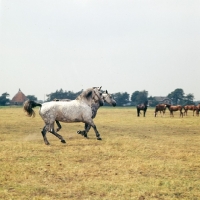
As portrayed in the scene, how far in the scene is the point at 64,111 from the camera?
1191 cm

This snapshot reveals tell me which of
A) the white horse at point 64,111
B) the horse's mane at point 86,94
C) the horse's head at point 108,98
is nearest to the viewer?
the white horse at point 64,111

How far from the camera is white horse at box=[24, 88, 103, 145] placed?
11664 mm

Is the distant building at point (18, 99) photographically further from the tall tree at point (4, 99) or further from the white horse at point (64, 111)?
the white horse at point (64, 111)

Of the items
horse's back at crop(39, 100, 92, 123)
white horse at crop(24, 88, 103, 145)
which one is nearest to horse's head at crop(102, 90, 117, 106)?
white horse at crop(24, 88, 103, 145)

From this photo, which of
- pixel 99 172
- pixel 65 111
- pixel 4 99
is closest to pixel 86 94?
pixel 65 111

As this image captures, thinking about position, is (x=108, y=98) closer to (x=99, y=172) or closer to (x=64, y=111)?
(x=64, y=111)

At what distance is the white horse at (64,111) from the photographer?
38.3 feet

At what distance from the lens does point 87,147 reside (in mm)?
10523

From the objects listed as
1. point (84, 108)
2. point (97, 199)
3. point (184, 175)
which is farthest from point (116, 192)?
point (84, 108)

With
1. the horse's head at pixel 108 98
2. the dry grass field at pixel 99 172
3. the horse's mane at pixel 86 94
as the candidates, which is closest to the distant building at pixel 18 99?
the horse's head at pixel 108 98

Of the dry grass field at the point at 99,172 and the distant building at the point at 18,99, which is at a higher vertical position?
the distant building at the point at 18,99

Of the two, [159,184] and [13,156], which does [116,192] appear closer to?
[159,184]

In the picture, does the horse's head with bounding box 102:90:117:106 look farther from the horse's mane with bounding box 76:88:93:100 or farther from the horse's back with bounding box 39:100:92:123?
the horse's back with bounding box 39:100:92:123

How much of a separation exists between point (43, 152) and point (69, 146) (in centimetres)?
150
